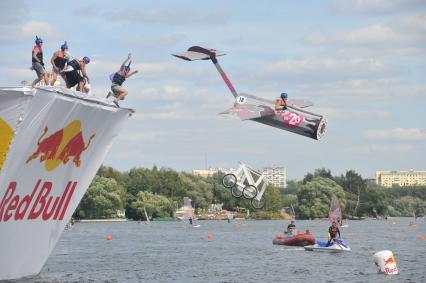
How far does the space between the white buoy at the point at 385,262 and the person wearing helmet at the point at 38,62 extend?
24.7 m

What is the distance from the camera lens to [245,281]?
4609 cm

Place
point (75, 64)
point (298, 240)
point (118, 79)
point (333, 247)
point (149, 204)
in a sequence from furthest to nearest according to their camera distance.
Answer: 1. point (149, 204)
2. point (298, 240)
3. point (333, 247)
4. point (118, 79)
5. point (75, 64)

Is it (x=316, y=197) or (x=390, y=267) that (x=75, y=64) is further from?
(x=316, y=197)

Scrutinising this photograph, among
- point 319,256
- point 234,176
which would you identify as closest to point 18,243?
point 319,256

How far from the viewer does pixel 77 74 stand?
96.0ft

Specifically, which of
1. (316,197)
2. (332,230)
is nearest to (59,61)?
(332,230)

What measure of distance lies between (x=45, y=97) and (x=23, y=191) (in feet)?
10.6

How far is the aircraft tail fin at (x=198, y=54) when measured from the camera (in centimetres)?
4047

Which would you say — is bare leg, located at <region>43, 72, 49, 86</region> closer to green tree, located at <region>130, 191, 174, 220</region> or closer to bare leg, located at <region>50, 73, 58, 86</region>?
bare leg, located at <region>50, 73, 58, 86</region>

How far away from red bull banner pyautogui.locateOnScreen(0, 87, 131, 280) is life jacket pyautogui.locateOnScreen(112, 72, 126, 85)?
2.94ft

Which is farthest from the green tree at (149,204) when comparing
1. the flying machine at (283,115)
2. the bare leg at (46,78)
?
the bare leg at (46,78)

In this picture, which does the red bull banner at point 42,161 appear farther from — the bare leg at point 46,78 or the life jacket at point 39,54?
the life jacket at point 39,54

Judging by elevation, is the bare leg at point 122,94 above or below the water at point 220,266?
above

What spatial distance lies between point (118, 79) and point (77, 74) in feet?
5.55
